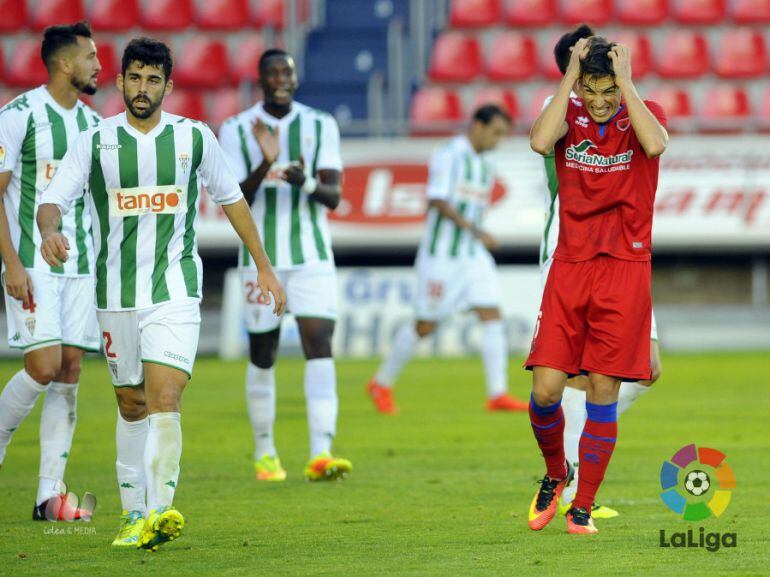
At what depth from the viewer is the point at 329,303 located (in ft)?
26.8

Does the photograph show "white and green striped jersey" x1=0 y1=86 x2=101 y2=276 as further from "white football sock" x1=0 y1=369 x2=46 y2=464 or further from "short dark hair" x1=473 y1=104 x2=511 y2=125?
"short dark hair" x1=473 y1=104 x2=511 y2=125

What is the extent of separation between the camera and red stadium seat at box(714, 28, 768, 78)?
805 inches

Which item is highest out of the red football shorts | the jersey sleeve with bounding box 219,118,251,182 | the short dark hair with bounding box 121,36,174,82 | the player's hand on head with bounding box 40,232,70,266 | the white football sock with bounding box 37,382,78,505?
the short dark hair with bounding box 121,36,174,82

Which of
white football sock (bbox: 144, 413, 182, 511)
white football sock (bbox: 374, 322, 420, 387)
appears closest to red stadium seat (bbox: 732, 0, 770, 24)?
white football sock (bbox: 374, 322, 420, 387)

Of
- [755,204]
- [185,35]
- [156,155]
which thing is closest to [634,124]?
[156,155]

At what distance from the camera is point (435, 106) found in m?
20.3

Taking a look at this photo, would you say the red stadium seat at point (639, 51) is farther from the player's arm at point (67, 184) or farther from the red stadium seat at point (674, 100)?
the player's arm at point (67, 184)

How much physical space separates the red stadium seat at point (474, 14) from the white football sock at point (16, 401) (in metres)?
15.5

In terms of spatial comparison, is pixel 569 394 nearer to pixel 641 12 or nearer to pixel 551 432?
pixel 551 432

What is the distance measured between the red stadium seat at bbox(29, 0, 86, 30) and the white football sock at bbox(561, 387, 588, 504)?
53.1 feet

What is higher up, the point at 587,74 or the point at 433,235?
the point at 587,74

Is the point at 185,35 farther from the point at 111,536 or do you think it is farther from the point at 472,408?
the point at 111,536

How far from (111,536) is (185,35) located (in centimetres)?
1641

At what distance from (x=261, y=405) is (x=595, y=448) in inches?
112
